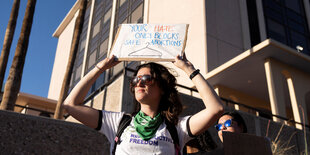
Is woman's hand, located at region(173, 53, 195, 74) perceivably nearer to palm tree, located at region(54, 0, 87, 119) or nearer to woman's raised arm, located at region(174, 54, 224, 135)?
woman's raised arm, located at region(174, 54, 224, 135)

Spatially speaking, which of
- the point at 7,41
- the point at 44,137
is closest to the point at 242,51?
the point at 7,41

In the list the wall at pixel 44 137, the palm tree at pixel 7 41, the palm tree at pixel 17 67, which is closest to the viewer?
the wall at pixel 44 137

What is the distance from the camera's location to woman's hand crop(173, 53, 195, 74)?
241 cm

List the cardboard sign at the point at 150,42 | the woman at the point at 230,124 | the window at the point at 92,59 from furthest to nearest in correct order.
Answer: the window at the point at 92,59, the woman at the point at 230,124, the cardboard sign at the point at 150,42

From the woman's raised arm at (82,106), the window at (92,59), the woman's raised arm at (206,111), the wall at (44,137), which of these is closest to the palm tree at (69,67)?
the wall at (44,137)

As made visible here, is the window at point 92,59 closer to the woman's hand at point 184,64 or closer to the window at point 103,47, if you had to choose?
the window at point 103,47

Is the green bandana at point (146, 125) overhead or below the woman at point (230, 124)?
below

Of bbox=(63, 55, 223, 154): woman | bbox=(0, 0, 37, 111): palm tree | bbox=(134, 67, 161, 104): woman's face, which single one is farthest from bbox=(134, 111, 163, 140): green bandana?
bbox=(0, 0, 37, 111): palm tree

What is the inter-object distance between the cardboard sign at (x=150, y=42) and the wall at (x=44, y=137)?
2.96 m

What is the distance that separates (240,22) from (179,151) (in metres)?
14.9

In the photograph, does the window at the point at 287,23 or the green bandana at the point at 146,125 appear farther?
the window at the point at 287,23

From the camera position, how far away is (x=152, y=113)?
240 centimetres

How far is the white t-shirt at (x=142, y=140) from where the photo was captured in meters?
2.11

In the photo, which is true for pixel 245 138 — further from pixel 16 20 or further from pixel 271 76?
pixel 16 20
